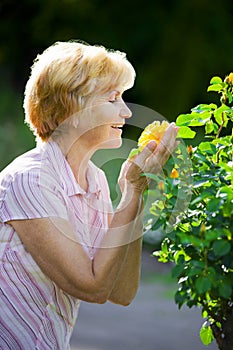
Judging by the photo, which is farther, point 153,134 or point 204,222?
point 153,134

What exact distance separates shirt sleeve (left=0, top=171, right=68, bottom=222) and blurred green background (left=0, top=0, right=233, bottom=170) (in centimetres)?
547

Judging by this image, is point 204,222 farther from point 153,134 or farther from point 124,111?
point 124,111

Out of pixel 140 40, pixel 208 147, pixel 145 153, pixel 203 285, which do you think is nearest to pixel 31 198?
pixel 145 153

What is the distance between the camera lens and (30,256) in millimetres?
2037

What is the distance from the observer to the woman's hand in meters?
1.88

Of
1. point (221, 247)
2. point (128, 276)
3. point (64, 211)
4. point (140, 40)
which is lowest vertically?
point (140, 40)

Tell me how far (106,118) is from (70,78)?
0.43 ft

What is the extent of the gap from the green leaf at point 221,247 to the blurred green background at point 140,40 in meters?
5.95

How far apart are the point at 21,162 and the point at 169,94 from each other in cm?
606

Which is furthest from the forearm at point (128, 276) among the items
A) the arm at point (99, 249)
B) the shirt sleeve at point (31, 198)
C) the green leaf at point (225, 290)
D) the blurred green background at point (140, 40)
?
the blurred green background at point (140, 40)

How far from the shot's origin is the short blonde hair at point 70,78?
206 cm

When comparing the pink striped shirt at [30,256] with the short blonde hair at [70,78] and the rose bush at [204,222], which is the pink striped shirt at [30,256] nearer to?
the short blonde hair at [70,78]

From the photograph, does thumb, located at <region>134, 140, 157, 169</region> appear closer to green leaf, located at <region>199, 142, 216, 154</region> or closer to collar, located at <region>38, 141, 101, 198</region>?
green leaf, located at <region>199, 142, 216, 154</region>

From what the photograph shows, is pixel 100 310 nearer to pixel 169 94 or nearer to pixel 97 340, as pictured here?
pixel 97 340
